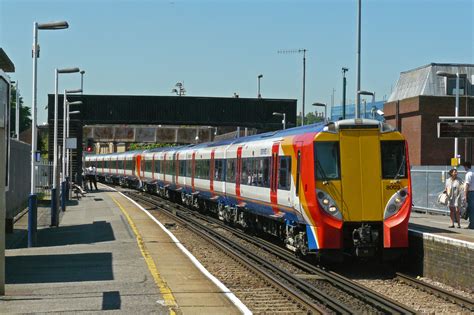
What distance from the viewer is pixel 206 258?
17.2 meters

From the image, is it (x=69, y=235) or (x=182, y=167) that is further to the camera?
(x=182, y=167)

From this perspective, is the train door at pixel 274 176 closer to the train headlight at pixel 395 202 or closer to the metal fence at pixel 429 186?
the train headlight at pixel 395 202

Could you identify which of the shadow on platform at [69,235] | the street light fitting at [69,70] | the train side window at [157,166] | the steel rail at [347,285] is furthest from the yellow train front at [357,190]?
the train side window at [157,166]

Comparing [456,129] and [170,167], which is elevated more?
[456,129]

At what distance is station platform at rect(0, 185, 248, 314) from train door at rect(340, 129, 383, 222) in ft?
10.1

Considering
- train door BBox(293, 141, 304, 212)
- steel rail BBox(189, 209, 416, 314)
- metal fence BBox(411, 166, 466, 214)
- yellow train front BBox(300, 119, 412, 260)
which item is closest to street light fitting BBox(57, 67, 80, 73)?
steel rail BBox(189, 209, 416, 314)

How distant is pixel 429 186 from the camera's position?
3066 centimetres

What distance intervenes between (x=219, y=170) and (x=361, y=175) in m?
12.0

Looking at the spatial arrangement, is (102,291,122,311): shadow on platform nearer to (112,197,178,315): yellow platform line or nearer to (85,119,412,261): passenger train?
(112,197,178,315): yellow platform line

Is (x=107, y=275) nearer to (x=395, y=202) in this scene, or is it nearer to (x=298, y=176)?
(x=298, y=176)

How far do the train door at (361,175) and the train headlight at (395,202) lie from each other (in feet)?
0.43

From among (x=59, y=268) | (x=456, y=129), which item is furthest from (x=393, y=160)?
(x=59, y=268)

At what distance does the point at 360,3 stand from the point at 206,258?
18.2m

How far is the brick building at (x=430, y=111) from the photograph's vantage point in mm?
51562
